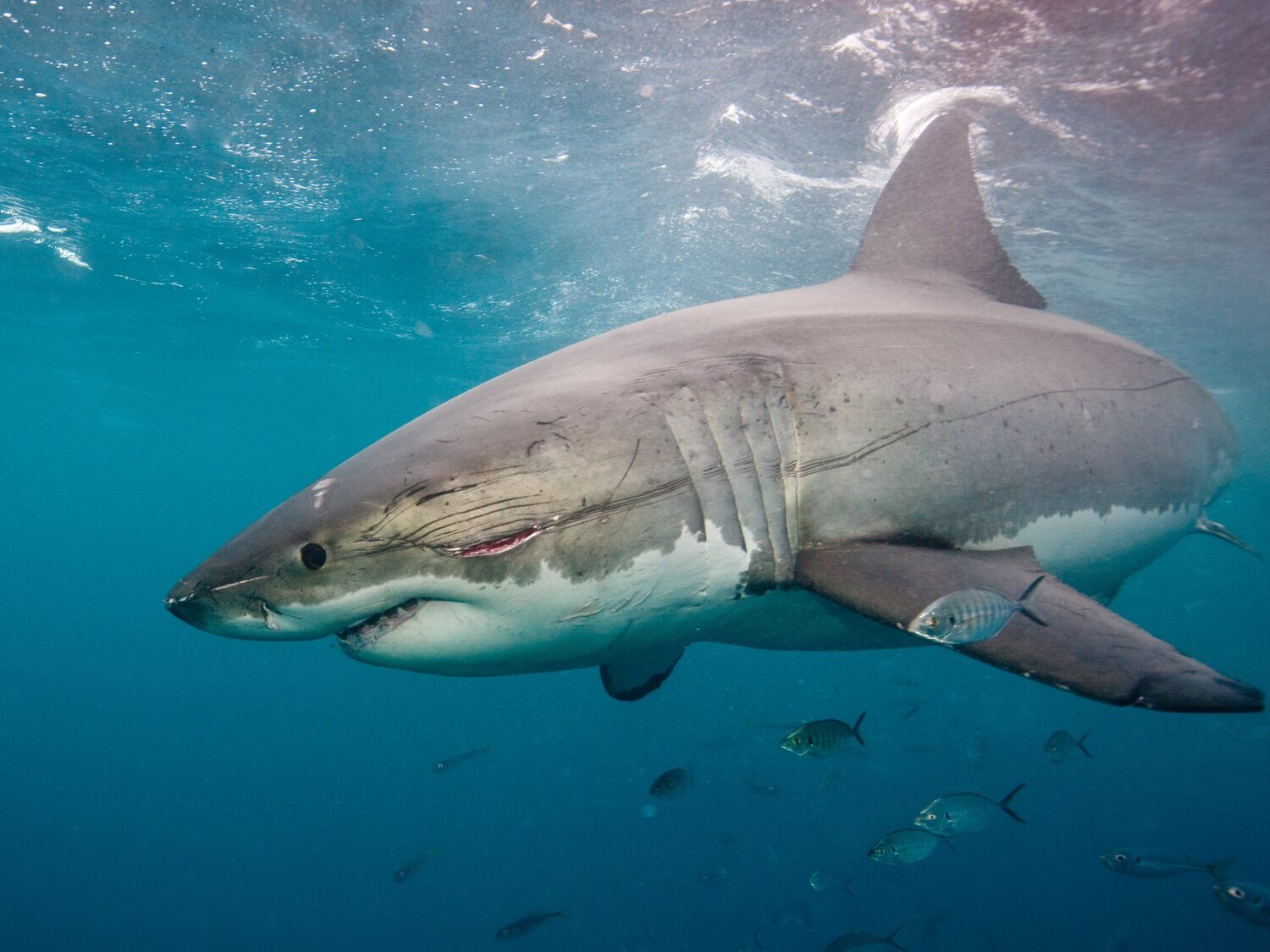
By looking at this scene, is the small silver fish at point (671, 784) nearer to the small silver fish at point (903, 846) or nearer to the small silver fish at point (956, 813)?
A: the small silver fish at point (903, 846)

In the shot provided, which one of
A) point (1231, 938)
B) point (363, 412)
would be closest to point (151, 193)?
point (363, 412)

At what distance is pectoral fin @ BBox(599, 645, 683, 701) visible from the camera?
3.74 metres

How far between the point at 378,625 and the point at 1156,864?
26.1 feet

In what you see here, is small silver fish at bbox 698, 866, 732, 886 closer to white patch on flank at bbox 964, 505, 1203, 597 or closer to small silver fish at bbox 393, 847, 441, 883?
small silver fish at bbox 393, 847, 441, 883

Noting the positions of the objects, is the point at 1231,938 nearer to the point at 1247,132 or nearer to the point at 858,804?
the point at 858,804

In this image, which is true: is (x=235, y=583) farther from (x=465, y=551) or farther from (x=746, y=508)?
(x=746, y=508)

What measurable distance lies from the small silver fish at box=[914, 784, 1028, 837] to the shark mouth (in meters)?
5.84

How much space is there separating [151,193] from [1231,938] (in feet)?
117

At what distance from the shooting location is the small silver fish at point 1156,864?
240 inches

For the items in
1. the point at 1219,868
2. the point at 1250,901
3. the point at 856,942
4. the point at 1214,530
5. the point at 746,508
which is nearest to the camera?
the point at 746,508

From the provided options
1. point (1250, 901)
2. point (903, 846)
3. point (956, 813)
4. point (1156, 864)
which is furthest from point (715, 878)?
point (1250, 901)

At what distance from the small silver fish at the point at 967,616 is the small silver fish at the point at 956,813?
509 centimetres

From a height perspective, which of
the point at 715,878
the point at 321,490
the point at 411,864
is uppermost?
the point at 321,490

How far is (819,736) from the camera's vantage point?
18.6ft
